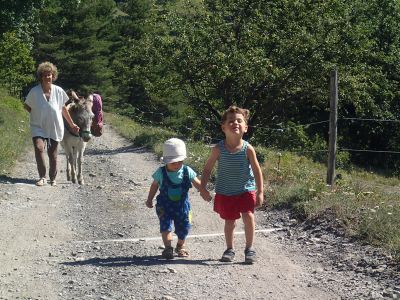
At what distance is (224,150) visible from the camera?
23.0ft

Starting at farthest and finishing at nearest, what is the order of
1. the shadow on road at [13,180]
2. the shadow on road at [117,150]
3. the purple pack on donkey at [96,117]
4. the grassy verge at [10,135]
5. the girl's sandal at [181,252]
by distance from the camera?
the shadow on road at [117,150] → the grassy verge at [10,135] → the purple pack on donkey at [96,117] → the shadow on road at [13,180] → the girl's sandal at [181,252]

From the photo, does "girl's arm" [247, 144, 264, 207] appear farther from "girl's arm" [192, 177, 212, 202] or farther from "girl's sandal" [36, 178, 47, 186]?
"girl's sandal" [36, 178, 47, 186]

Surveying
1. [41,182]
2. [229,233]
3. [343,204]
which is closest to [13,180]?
[41,182]

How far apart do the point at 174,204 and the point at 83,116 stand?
5994mm

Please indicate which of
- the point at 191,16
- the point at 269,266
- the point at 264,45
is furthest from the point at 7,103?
the point at 269,266

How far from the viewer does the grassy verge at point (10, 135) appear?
14305 mm

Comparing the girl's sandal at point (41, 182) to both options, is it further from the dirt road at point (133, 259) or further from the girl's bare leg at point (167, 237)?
the girl's bare leg at point (167, 237)

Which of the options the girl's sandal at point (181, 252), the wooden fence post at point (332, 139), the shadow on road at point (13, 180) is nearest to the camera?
the girl's sandal at point (181, 252)

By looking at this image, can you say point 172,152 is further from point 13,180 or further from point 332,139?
point 13,180

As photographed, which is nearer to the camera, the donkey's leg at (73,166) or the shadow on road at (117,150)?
the donkey's leg at (73,166)

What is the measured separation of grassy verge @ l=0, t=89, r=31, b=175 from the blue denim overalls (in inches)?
260

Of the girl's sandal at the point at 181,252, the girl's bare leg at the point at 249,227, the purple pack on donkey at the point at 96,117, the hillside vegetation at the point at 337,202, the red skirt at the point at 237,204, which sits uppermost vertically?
the purple pack on donkey at the point at 96,117

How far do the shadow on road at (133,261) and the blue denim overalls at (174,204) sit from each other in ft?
0.93

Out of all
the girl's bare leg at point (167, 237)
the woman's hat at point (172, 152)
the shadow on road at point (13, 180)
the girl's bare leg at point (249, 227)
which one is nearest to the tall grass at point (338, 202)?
the shadow on road at point (13, 180)
